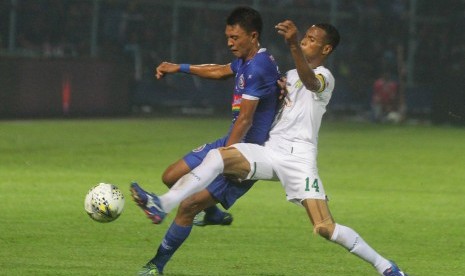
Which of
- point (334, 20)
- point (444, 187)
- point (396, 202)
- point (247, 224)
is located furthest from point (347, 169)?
point (334, 20)

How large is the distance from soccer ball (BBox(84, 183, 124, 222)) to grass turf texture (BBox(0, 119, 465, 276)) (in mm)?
889

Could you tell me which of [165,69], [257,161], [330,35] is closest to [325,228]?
[257,161]

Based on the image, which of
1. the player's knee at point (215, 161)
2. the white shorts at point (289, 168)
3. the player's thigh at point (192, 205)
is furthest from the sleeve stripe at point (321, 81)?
the player's thigh at point (192, 205)

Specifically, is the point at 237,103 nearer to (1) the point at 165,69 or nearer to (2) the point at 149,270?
(1) the point at 165,69

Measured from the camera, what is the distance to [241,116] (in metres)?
9.02

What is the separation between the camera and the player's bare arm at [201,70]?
9.64 meters

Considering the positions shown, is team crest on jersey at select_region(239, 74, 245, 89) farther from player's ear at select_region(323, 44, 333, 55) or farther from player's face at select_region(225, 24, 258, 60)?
player's ear at select_region(323, 44, 333, 55)

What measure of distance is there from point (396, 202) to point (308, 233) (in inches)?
131

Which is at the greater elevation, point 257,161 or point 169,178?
point 257,161

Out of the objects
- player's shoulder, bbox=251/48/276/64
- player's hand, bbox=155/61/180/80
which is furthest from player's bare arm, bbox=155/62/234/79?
player's shoulder, bbox=251/48/276/64

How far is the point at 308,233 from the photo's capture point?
12.5 meters

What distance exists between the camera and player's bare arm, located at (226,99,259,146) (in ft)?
29.5

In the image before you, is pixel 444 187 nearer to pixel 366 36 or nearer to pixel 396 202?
pixel 396 202

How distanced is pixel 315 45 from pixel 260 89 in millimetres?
530
